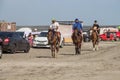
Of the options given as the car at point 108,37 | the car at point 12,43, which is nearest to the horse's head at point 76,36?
the car at point 12,43

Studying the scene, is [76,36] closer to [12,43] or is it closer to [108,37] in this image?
[12,43]

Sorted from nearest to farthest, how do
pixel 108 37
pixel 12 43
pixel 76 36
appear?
pixel 76 36 < pixel 12 43 < pixel 108 37

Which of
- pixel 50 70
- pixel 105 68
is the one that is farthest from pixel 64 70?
pixel 105 68

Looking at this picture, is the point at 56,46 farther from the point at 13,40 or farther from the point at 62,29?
the point at 62,29

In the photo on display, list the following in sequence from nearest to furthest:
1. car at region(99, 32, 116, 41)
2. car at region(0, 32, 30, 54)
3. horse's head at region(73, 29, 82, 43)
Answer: horse's head at region(73, 29, 82, 43), car at region(0, 32, 30, 54), car at region(99, 32, 116, 41)

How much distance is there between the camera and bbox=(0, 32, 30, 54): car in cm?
3231

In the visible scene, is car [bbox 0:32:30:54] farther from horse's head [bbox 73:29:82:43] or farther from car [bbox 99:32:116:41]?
car [bbox 99:32:116:41]

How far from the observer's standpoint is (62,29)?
5650cm

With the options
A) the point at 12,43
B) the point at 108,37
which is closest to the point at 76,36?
the point at 12,43

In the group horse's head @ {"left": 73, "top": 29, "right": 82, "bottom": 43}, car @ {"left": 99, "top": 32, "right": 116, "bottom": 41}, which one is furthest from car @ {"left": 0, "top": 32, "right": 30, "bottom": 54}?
car @ {"left": 99, "top": 32, "right": 116, "bottom": 41}

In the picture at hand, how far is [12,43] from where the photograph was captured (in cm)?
3278

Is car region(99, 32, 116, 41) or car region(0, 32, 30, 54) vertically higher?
car region(0, 32, 30, 54)

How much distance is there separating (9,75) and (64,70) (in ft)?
7.79

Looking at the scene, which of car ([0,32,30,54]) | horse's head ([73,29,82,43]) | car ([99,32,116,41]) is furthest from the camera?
car ([99,32,116,41])
